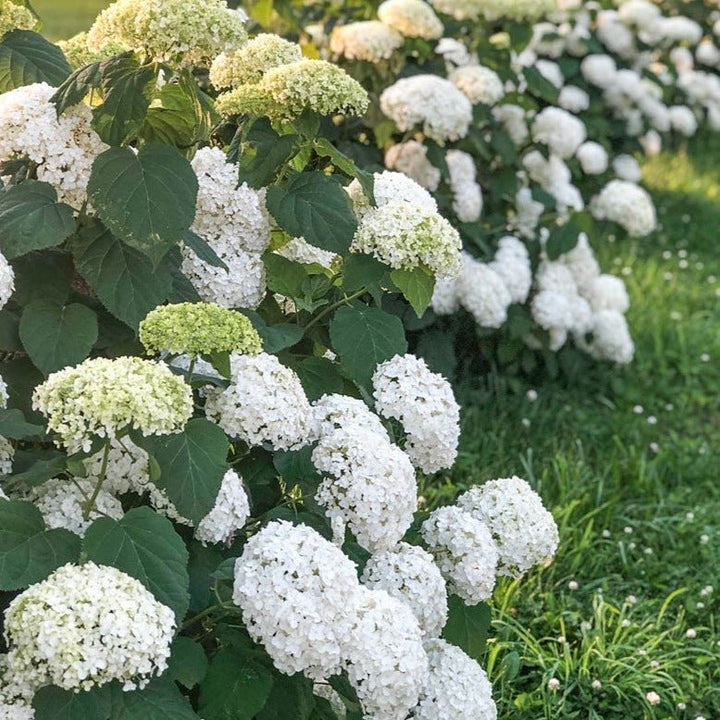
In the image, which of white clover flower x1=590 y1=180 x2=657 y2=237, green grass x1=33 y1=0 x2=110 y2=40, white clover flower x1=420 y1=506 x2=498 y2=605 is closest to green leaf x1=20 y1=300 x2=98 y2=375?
white clover flower x1=420 y1=506 x2=498 y2=605

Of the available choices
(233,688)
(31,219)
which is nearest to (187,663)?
(233,688)

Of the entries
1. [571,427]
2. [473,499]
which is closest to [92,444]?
[473,499]

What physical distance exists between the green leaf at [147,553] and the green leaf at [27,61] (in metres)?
0.99

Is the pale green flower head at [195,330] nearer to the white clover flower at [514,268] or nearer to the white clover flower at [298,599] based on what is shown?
the white clover flower at [298,599]

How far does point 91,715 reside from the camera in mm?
1633

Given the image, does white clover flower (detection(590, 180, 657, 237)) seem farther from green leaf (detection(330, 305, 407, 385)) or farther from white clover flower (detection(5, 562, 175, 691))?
white clover flower (detection(5, 562, 175, 691))

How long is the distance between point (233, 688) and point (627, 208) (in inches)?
140

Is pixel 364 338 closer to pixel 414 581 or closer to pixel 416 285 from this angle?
pixel 416 285

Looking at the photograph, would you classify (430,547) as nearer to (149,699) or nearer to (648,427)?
(149,699)

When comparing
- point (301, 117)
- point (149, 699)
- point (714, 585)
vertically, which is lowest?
point (714, 585)

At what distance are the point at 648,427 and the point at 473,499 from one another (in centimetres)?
212

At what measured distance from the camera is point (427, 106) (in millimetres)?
3922

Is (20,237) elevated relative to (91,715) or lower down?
elevated

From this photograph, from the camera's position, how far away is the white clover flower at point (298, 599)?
172 cm
